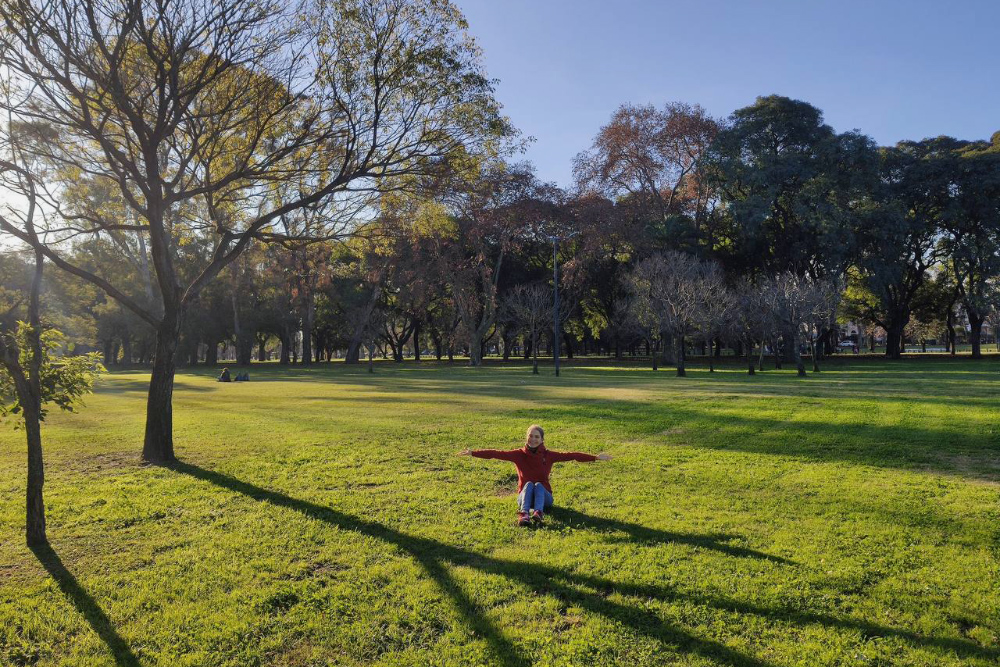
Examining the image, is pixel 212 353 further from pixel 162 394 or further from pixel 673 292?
pixel 162 394

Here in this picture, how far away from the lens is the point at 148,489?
25.8 feet

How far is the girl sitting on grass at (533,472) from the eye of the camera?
629cm

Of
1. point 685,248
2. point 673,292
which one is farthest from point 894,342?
point 673,292

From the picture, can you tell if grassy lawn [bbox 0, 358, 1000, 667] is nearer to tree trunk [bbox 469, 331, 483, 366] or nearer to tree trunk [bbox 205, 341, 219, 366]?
tree trunk [bbox 469, 331, 483, 366]

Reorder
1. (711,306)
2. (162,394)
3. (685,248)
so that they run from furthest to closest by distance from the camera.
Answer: (685,248), (711,306), (162,394)

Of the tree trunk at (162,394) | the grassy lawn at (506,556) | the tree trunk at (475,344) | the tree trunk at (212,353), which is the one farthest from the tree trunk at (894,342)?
the tree trunk at (212,353)

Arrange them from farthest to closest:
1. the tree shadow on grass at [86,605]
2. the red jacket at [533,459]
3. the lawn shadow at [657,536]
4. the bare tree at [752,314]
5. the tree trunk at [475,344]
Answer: the tree trunk at [475,344]
the bare tree at [752,314]
the red jacket at [533,459]
the lawn shadow at [657,536]
the tree shadow on grass at [86,605]

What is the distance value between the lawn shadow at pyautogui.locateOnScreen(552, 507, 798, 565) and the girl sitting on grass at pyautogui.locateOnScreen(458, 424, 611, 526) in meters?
0.29

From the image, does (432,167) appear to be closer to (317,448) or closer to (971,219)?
(317,448)

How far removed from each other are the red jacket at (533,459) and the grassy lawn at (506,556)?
54 centimetres

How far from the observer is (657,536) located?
5691 millimetres

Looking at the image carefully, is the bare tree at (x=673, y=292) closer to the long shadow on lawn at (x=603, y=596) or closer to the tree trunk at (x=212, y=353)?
the long shadow on lawn at (x=603, y=596)

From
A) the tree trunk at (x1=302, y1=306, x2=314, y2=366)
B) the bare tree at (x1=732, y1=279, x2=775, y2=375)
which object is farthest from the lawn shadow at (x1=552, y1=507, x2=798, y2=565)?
the tree trunk at (x1=302, y1=306, x2=314, y2=366)

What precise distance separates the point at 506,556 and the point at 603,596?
1093 millimetres
